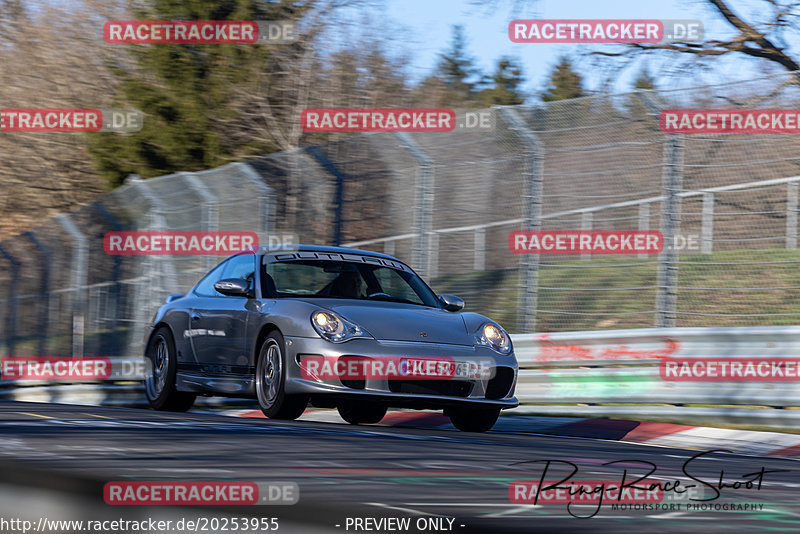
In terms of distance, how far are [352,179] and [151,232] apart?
347cm

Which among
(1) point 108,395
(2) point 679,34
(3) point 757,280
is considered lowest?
(1) point 108,395

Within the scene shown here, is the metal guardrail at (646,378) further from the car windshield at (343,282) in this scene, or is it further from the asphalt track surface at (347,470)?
the asphalt track surface at (347,470)

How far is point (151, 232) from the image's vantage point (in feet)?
50.4

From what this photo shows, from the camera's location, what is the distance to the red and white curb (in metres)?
8.62

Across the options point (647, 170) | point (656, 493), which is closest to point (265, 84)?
point (647, 170)

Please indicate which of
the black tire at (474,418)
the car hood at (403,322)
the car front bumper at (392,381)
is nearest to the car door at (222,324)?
the car hood at (403,322)

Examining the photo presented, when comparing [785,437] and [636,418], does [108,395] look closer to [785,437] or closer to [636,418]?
[636,418]

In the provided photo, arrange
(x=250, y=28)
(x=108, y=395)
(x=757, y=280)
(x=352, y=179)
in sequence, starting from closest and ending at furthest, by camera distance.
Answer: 1. (x=757, y=280)
2. (x=352, y=179)
3. (x=108, y=395)
4. (x=250, y=28)

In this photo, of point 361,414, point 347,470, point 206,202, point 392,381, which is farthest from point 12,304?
point 347,470

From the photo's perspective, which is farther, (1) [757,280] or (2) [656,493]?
(1) [757,280]

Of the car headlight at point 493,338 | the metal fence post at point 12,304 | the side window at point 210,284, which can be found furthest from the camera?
the metal fence post at point 12,304

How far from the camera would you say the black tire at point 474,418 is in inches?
364

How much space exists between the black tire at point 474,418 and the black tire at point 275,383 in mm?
1219

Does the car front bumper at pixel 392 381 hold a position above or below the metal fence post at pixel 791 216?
below
